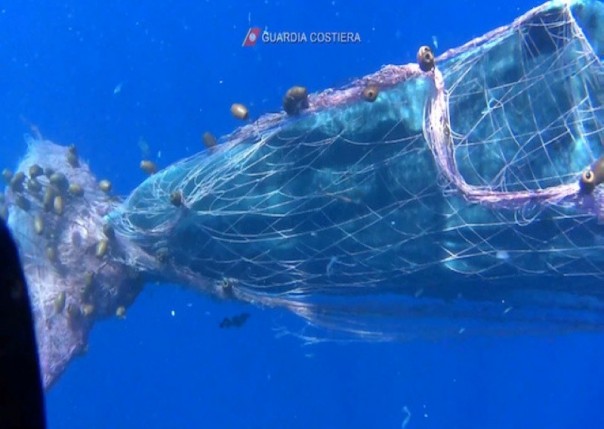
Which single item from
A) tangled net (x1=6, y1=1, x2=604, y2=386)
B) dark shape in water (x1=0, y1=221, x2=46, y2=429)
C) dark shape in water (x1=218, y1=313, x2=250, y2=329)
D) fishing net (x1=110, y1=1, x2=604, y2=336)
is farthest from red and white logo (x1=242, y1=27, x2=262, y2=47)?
dark shape in water (x1=0, y1=221, x2=46, y2=429)

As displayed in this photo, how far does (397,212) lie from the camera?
6031 millimetres

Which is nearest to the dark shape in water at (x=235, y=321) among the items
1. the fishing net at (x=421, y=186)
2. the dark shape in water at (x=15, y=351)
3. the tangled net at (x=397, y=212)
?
the tangled net at (x=397, y=212)

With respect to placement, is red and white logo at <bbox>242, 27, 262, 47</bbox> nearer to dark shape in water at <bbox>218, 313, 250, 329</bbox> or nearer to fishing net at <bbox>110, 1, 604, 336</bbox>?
dark shape in water at <bbox>218, 313, 250, 329</bbox>

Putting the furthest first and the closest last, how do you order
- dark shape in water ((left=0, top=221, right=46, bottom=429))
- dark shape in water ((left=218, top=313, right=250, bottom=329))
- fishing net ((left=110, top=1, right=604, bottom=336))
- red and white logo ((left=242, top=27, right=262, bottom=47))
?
red and white logo ((left=242, top=27, right=262, bottom=47)), dark shape in water ((left=218, top=313, right=250, bottom=329)), fishing net ((left=110, top=1, right=604, bottom=336)), dark shape in water ((left=0, top=221, right=46, bottom=429))

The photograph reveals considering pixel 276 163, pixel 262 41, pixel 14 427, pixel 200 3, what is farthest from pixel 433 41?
pixel 14 427

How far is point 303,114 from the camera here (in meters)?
5.30

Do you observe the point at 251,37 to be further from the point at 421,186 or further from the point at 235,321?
the point at 421,186

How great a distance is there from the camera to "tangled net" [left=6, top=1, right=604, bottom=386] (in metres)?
5.23

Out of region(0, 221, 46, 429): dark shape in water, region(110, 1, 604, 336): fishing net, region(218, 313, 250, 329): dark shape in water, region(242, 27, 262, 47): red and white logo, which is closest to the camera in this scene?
region(0, 221, 46, 429): dark shape in water

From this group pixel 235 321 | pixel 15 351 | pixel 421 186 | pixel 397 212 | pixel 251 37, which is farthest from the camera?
pixel 251 37

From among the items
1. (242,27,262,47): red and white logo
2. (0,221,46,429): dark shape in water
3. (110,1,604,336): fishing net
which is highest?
(242,27,262,47): red and white logo

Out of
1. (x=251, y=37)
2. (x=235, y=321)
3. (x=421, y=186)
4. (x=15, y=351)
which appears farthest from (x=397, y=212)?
(x=251, y=37)

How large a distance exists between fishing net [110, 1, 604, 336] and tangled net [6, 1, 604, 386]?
18mm

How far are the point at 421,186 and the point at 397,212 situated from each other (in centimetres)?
44
